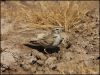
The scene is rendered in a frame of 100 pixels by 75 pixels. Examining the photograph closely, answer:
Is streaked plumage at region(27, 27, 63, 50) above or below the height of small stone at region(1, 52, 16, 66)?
above

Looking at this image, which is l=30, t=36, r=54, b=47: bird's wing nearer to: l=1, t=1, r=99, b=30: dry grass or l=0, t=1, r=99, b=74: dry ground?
l=0, t=1, r=99, b=74: dry ground

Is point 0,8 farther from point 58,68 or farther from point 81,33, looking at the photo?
point 58,68

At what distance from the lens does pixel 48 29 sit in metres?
5.70

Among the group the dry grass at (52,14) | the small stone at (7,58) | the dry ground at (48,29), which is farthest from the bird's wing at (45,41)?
the dry grass at (52,14)

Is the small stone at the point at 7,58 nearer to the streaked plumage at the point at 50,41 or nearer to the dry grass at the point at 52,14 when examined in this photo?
the streaked plumage at the point at 50,41

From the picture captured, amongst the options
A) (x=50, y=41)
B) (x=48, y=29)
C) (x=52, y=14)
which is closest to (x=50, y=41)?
(x=50, y=41)

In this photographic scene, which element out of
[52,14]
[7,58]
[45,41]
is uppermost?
[52,14]

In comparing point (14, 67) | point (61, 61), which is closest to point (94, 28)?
point (61, 61)

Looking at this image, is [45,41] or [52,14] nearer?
Answer: [45,41]

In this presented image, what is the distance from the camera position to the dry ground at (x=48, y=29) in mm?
4625

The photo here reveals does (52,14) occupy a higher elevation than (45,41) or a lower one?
higher

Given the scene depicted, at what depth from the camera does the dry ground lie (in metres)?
4.62

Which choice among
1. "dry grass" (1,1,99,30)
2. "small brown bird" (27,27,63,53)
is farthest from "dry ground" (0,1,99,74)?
"small brown bird" (27,27,63,53)

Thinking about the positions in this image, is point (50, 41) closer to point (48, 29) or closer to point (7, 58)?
point (7, 58)
